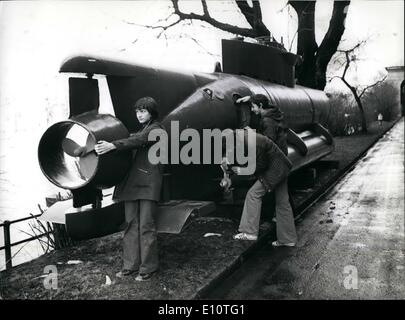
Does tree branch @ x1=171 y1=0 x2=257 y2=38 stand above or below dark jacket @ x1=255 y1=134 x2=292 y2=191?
above

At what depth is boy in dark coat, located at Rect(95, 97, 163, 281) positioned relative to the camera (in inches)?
171

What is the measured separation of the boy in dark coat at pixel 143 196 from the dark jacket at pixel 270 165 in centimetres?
171

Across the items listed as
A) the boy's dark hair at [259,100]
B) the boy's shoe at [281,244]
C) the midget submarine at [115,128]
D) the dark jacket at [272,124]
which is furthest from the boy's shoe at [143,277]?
the boy's dark hair at [259,100]

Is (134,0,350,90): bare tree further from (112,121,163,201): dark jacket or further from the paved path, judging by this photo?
(112,121,163,201): dark jacket

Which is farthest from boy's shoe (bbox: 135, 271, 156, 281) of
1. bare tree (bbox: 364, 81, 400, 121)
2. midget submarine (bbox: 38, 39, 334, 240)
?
bare tree (bbox: 364, 81, 400, 121)

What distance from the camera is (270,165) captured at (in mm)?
5730

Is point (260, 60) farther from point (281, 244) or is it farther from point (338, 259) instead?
point (338, 259)

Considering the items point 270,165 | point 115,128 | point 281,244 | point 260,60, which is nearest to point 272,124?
point 270,165

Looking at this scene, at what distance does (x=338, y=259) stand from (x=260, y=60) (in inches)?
164

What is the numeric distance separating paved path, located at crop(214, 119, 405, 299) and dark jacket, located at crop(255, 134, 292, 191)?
0.94 meters

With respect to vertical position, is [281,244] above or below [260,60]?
below

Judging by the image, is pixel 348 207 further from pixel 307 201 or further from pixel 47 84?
pixel 47 84
